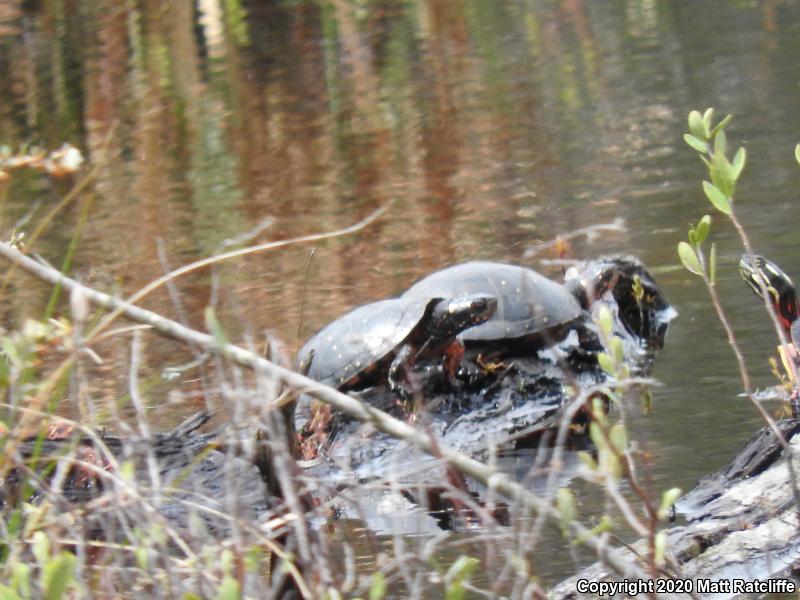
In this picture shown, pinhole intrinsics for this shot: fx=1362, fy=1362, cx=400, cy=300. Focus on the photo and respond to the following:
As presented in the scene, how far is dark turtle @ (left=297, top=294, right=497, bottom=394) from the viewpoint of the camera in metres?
5.46

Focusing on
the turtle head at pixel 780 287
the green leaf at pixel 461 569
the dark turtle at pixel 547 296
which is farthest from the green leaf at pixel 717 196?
the dark turtle at pixel 547 296

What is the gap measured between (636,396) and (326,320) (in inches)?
80.6

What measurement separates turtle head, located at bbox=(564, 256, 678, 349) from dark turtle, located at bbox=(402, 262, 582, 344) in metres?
0.34

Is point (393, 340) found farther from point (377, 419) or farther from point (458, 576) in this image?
point (458, 576)

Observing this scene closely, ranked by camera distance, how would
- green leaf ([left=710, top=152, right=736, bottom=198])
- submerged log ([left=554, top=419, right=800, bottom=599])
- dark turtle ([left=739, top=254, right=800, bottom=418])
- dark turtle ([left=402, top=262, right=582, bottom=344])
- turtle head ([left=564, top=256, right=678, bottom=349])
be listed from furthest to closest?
turtle head ([left=564, top=256, right=678, bottom=349]) → dark turtle ([left=402, top=262, right=582, bottom=344]) → dark turtle ([left=739, top=254, right=800, bottom=418]) → submerged log ([left=554, top=419, right=800, bottom=599]) → green leaf ([left=710, top=152, right=736, bottom=198])

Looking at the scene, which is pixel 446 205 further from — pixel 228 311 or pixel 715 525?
pixel 715 525

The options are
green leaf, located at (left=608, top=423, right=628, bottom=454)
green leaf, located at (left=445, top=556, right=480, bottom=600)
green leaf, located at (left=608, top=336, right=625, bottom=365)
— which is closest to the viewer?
green leaf, located at (left=445, top=556, right=480, bottom=600)

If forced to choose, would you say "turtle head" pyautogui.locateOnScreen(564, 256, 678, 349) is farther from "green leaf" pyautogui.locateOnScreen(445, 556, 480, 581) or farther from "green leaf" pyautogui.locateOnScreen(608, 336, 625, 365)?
"green leaf" pyautogui.locateOnScreen(445, 556, 480, 581)

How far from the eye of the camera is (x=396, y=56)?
56.2 feet

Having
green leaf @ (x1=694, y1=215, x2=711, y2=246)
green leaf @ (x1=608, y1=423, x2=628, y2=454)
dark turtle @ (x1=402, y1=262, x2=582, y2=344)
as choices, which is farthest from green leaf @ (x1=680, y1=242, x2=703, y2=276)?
dark turtle @ (x1=402, y1=262, x2=582, y2=344)

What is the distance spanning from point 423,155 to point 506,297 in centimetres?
540

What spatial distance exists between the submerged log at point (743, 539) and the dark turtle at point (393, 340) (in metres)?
2.02

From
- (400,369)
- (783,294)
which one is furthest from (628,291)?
(783,294)

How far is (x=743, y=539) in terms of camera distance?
3.27 metres
